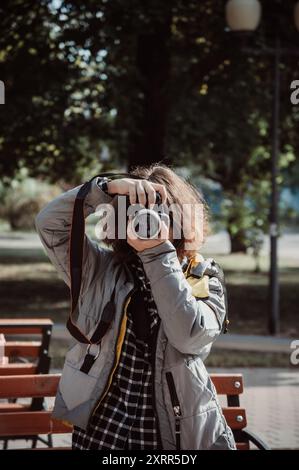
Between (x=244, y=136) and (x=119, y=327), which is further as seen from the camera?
(x=244, y=136)

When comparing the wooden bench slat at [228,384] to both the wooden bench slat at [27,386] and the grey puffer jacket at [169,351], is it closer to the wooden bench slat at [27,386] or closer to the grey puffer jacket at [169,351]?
the wooden bench slat at [27,386]

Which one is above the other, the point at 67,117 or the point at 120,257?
the point at 67,117

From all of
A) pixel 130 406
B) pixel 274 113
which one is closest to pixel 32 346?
pixel 130 406

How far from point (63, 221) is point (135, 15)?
12.0m

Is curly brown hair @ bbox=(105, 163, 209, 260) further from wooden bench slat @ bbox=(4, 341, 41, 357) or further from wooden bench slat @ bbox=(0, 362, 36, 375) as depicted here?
wooden bench slat @ bbox=(4, 341, 41, 357)

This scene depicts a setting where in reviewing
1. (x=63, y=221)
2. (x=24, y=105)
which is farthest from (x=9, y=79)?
(x=63, y=221)

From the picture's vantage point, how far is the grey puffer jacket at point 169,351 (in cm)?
238

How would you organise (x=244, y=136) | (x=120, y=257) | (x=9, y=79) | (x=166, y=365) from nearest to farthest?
(x=166, y=365), (x=120, y=257), (x=9, y=79), (x=244, y=136)

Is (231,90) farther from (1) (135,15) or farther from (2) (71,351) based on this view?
(2) (71,351)

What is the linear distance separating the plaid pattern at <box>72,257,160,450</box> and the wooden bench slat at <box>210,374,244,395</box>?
43.0 inches

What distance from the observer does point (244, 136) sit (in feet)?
59.1

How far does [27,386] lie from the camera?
11.3 ft

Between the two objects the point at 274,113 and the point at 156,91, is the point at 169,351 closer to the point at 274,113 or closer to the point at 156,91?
the point at 274,113

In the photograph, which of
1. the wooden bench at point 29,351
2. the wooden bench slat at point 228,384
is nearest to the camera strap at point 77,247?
the wooden bench slat at point 228,384
